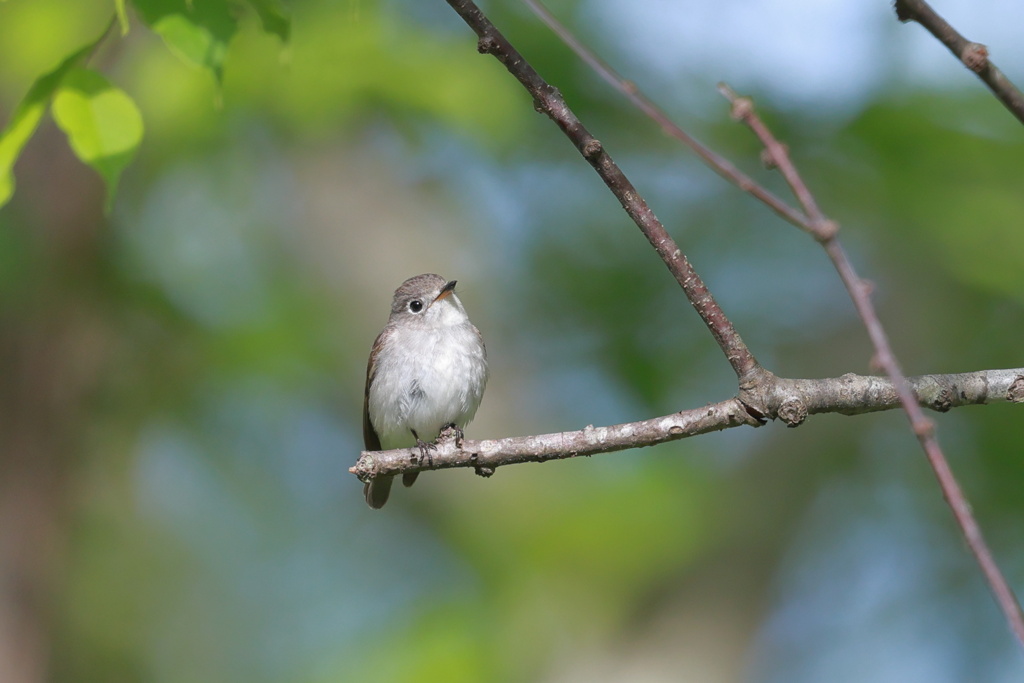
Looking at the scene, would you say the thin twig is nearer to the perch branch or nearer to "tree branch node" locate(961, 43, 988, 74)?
the perch branch

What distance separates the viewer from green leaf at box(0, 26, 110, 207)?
321 centimetres

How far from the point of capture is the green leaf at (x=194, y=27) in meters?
3.22

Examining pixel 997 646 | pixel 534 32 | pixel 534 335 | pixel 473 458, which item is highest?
pixel 534 32

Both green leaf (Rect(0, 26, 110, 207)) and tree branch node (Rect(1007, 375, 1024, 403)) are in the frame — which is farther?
green leaf (Rect(0, 26, 110, 207))

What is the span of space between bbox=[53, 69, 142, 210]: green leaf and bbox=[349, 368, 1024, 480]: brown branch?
158 cm

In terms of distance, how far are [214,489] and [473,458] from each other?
1178 cm

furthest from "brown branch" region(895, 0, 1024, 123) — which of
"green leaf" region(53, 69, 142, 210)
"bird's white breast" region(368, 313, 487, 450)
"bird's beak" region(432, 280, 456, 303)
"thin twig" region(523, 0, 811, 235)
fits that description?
"bird's beak" region(432, 280, 456, 303)

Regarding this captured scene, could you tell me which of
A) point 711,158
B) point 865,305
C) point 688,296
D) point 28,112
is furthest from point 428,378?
point 865,305

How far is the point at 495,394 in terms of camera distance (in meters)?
10.5

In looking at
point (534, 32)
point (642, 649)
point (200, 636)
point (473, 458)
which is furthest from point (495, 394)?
point (200, 636)

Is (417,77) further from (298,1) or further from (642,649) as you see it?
(642,649)

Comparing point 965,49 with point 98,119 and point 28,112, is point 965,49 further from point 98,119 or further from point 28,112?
point 28,112

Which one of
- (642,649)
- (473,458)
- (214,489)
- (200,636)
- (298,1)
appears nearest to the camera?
(473,458)

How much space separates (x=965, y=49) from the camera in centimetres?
209
